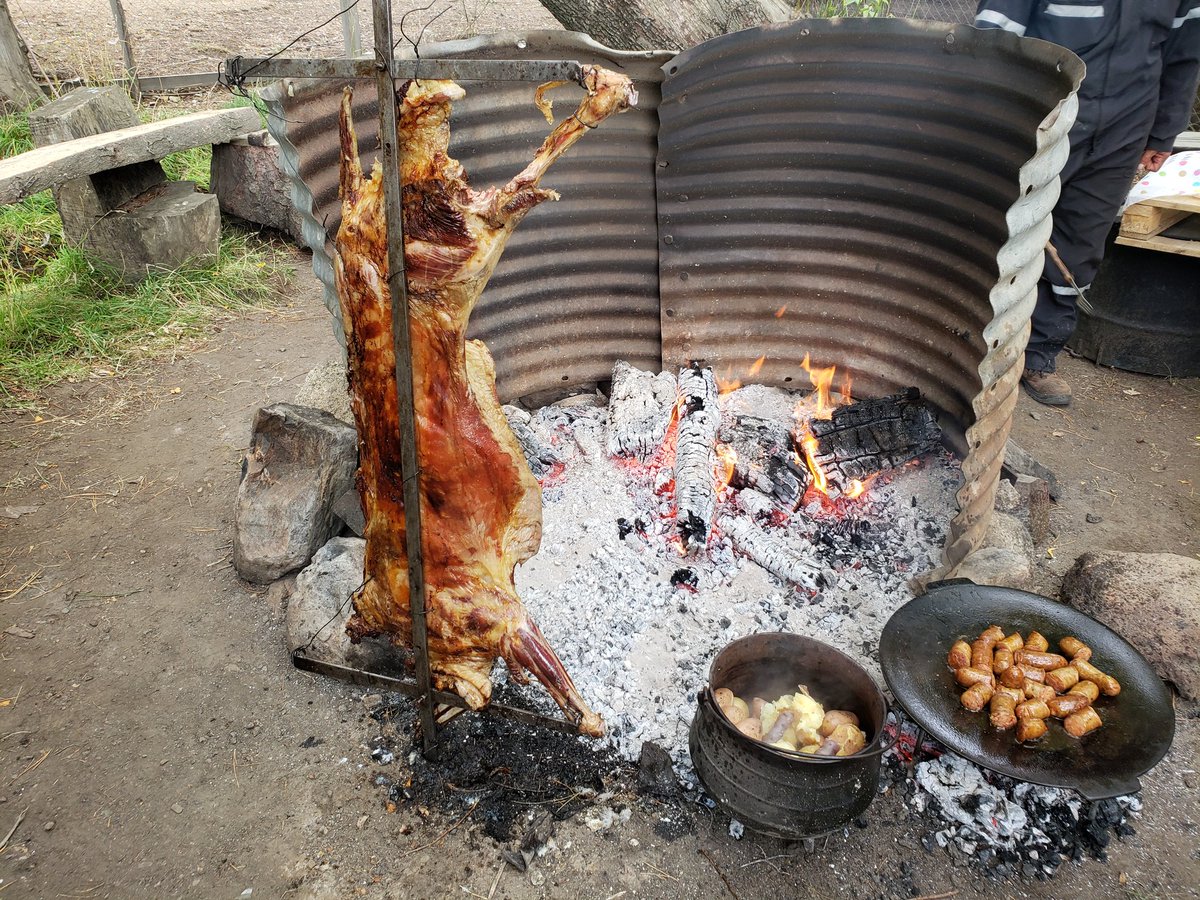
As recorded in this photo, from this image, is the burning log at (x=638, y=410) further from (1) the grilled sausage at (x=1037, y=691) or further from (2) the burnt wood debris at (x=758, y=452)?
(1) the grilled sausage at (x=1037, y=691)

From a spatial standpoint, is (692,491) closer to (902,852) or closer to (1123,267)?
(902,852)

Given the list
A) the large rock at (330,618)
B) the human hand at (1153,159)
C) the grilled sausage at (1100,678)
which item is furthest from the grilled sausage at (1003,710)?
the human hand at (1153,159)

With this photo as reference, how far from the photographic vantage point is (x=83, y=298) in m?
6.59

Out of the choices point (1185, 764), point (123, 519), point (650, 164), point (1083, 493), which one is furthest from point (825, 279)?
point (123, 519)

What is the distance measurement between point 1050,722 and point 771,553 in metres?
1.33

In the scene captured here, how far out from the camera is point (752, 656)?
3.04 metres

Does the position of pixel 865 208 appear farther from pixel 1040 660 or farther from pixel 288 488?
pixel 288 488

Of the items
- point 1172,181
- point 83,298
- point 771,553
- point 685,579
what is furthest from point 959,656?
point 83,298

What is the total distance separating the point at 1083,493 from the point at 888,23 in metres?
2.95

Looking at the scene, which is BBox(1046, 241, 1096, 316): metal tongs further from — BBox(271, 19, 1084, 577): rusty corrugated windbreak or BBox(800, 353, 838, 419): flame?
BBox(800, 353, 838, 419): flame

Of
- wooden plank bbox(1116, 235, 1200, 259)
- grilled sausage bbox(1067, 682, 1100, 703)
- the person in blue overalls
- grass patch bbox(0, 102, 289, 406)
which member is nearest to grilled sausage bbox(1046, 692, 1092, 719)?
grilled sausage bbox(1067, 682, 1100, 703)

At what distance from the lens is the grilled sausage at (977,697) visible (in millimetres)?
2977

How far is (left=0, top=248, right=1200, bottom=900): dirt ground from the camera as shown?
2.69 meters

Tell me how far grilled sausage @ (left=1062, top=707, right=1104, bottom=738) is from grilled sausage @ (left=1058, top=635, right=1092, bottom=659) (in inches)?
11.1
